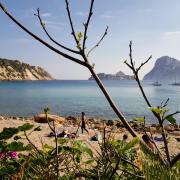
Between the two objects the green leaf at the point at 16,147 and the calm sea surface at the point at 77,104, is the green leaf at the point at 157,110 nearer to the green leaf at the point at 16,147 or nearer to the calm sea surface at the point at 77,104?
the green leaf at the point at 16,147

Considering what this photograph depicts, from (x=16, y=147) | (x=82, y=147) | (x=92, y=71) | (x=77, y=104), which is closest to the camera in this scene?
(x=92, y=71)

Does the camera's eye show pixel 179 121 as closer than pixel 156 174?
No

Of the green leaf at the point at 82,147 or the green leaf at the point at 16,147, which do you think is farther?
the green leaf at the point at 82,147

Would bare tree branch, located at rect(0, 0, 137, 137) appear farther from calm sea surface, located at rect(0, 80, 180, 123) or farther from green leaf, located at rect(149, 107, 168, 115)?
calm sea surface, located at rect(0, 80, 180, 123)

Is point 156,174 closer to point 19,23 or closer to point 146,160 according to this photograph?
point 146,160

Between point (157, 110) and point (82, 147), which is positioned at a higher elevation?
point (157, 110)

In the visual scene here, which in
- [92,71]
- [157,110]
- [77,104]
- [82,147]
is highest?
[92,71]

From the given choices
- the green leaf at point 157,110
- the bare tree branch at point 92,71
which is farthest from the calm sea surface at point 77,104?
the bare tree branch at point 92,71

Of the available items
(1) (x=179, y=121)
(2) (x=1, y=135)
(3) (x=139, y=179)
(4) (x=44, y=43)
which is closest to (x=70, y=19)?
(4) (x=44, y=43)

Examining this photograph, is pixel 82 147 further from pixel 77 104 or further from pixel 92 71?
pixel 77 104

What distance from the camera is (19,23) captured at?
193cm

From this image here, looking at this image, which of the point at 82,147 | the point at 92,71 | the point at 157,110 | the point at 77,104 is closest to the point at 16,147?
the point at 82,147

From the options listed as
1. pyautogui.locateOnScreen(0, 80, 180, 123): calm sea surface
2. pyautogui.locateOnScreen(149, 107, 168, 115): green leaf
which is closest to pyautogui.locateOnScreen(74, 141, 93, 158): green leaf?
pyautogui.locateOnScreen(149, 107, 168, 115): green leaf

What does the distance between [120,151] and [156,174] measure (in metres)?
0.29
